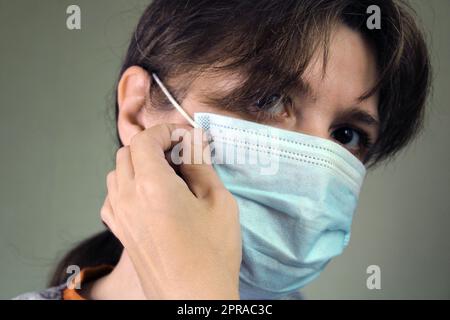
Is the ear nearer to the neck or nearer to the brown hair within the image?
the brown hair

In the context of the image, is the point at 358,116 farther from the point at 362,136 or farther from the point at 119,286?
the point at 119,286

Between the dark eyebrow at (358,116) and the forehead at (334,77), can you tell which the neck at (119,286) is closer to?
the forehead at (334,77)

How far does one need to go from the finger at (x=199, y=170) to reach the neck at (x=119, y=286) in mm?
295

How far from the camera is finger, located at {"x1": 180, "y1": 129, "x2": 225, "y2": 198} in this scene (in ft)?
2.23

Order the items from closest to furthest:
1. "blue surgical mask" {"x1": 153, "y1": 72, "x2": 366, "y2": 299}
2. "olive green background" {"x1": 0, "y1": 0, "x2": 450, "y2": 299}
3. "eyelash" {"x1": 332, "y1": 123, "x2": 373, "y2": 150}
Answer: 1. "blue surgical mask" {"x1": 153, "y1": 72, "x2": 366, "y2": 299}
2. "eyelash" {"x1": 332, "y1": 123, "x2": 373, "y2": 150}
3. "olive green background" {"x1": 0, "y1": 0, "x2": 450, "y2": 299}

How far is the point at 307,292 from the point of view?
51.8 inches

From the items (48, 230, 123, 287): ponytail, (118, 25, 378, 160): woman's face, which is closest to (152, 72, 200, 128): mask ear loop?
(118, 25, 378, 160): woman's face

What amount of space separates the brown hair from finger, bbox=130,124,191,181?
11 centimetres

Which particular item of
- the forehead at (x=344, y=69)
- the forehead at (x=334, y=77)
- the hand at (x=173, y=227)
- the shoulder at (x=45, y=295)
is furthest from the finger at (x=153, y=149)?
the shoulder at (x=45, y=295)

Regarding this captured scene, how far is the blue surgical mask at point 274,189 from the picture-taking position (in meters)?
0.78

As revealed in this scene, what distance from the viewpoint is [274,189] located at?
784 millimetres

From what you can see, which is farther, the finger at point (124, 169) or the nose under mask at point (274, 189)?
the nose under mask at point (274, 189)
